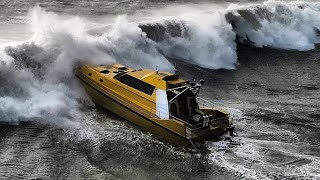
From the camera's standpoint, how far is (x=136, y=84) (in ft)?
71.7

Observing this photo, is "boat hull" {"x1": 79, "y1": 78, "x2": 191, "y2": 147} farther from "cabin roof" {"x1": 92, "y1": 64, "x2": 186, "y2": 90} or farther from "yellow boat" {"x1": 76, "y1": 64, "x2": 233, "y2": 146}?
"cabin roof" {"x1": 92, "y1": 64, "x2": 186, "y2": 90}

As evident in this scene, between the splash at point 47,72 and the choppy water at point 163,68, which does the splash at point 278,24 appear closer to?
the choppy water at point 163,68

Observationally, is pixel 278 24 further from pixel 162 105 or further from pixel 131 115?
pixel 162 105

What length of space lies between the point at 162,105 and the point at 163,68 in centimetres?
889

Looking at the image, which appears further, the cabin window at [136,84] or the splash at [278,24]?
the splash at [278,24]

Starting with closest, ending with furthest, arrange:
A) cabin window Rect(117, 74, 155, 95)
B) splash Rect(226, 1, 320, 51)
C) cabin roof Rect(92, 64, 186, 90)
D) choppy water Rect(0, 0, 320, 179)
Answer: choppy water Rect(0, 0, 320, 179)
cabin roof Rect(92, 64, 186, 90)
cabin window Rect(117, 74, 155, 95)
splash Rect(226, 1, 320, 51)

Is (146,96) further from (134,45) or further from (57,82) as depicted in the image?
(134,45)

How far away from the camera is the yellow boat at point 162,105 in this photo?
20.1m

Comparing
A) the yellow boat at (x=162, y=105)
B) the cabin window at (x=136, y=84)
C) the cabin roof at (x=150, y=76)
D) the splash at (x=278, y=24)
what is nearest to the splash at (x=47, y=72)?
the cabin roof at (x=150, y=76)

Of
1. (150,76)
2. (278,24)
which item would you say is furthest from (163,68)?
(278,24)

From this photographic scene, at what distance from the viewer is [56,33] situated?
25609 mm

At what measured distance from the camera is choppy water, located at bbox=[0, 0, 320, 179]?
1811 cm

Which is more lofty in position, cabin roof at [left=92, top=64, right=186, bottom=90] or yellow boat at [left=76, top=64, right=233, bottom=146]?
cabin roof at [left=92, top=64, right=186, bottom=90]

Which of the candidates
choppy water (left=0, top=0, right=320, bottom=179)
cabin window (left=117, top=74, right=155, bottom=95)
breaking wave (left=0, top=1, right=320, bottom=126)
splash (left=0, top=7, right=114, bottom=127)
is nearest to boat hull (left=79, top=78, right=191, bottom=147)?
choppy water (left=0, top=0, right=320, bottom=179)
